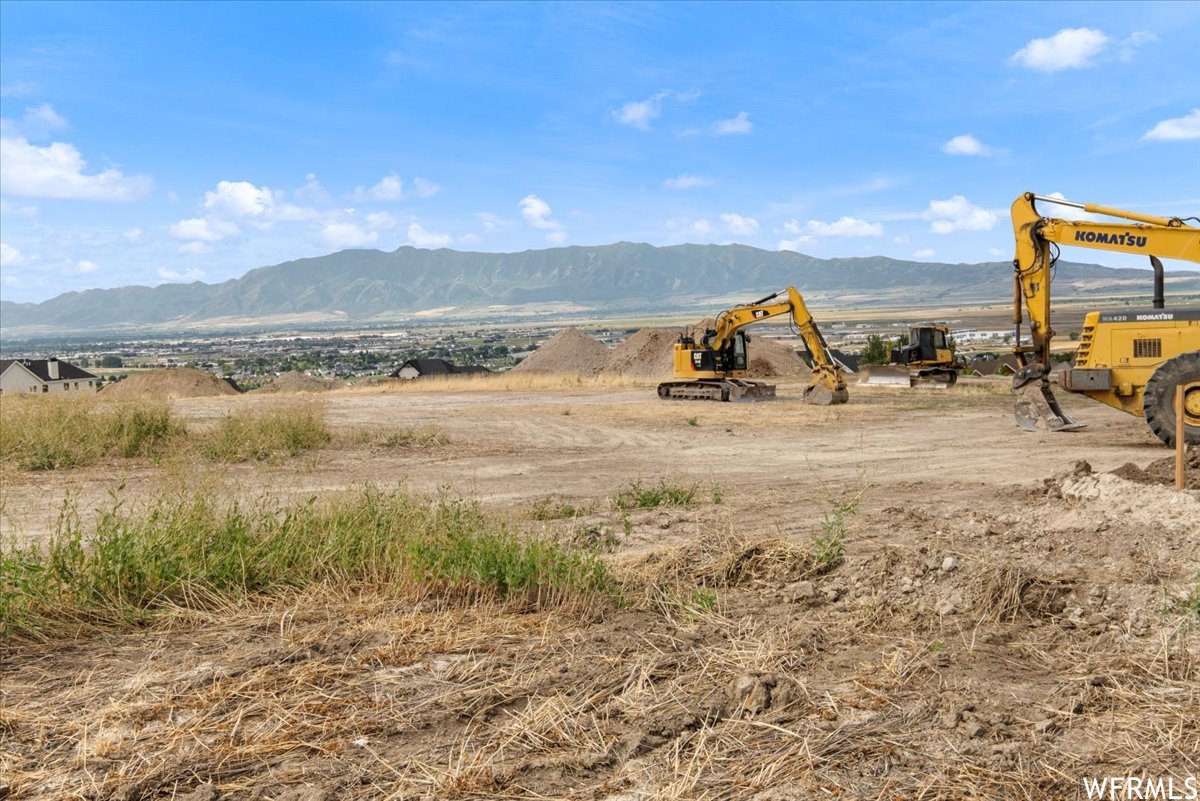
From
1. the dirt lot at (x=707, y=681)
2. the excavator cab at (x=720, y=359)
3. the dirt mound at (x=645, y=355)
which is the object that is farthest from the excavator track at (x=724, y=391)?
the dirt lot at (x=707, y=681)

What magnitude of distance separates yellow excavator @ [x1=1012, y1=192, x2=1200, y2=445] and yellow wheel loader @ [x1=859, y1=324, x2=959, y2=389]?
16.9 m

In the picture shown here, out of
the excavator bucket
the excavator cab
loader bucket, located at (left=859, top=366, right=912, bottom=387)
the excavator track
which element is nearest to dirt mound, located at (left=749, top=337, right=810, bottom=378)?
loader bucket, located at (left=859, top=366, right=912, bottom=387)

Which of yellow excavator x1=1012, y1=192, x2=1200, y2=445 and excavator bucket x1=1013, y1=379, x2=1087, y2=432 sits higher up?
yellow excavator x1=1012, y1=192, x2=1200, y2=445

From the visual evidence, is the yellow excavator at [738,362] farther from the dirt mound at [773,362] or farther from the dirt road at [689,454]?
the dirt mound at [773,362]

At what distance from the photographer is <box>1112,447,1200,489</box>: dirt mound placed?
427 inches

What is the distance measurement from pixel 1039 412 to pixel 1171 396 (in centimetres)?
393

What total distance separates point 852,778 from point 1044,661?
2.03 meters

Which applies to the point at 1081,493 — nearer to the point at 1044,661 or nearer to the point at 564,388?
the point at 1044,661

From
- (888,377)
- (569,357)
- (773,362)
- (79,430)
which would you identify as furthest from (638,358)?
(79,430)

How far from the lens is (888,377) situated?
36.1 meters

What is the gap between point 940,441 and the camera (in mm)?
19109

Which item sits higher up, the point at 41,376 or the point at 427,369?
the point at 41,376

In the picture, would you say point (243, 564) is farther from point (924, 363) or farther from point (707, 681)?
point (924, 363)

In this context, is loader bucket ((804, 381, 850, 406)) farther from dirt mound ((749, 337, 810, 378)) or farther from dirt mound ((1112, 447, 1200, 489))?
dirt mound ((1112, 447, 1200, 489))
